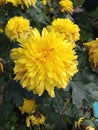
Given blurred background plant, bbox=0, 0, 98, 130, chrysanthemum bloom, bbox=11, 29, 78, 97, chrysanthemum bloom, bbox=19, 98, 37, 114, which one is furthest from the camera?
chrysanthemum bloom, bbox=19, 98, 37, 114

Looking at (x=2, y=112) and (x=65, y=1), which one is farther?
(x=65, y=1)

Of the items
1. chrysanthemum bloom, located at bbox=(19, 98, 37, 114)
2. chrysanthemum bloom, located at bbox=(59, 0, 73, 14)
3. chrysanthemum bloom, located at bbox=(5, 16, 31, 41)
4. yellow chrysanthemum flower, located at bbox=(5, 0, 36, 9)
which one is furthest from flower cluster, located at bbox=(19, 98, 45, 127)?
chrysanthemum bloom, located at bbox=(59, 0, 73, 14)

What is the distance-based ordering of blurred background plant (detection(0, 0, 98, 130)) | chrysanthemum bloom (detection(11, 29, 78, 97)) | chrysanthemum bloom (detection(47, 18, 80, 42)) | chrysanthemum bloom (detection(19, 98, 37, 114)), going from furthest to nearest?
chrysanthemum bloom (detection(19, 98, 37, 114)), chrysanthemum bloom (detection(47, 18, 80, 42)), blurred background plant (detection(0, 0, 98, 130)), chrysanthemum bloom (detection(11, 29, 78, 97))

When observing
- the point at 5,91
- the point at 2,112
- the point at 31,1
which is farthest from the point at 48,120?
the point at 31,1

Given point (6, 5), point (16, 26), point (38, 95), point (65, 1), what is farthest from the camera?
point (65, 1)

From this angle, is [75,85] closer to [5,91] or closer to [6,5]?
[5,91]

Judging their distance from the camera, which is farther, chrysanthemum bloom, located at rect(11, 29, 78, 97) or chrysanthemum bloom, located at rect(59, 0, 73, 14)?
chrysanthemum bloom, located at rect(59, 0, 73, 14)

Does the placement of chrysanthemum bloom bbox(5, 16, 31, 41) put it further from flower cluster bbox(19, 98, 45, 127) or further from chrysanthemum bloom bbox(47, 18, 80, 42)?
flower cluster bbox(19, 98, 45, 127)

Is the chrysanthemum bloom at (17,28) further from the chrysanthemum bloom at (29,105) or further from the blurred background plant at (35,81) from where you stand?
the chrysanthemum bloom at (29,105)
